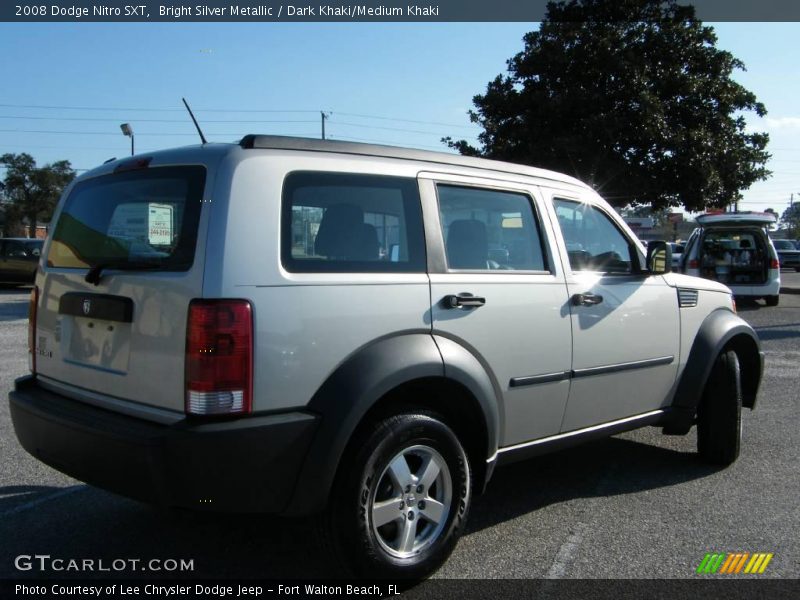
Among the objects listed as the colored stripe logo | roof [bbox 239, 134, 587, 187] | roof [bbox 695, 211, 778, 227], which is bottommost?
the colored stripe logo

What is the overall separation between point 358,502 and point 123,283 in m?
1.31

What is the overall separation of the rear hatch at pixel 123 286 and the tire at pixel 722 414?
358cm

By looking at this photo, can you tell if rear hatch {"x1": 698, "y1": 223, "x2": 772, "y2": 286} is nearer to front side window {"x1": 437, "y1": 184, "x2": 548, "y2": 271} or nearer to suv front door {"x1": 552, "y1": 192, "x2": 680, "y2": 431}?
suv front door {"x1": 552, "y1": 192, "x2": 680, "y2": 431}

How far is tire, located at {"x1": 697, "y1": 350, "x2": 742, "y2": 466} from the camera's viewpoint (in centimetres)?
483

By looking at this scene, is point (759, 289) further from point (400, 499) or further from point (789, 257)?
point (789, 257)

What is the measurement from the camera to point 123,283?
3027mm

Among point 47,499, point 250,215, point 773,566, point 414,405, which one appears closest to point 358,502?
point 414,405

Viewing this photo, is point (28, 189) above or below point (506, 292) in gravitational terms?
above

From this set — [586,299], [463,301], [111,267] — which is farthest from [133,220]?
[586,299]

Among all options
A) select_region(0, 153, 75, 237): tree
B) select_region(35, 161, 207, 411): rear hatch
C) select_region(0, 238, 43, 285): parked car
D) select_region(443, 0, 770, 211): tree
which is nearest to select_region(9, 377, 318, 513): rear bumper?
select_region(35, 161, 207, 411): rear hatch

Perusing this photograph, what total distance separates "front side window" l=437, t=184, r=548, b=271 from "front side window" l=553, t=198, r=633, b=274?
10.4 inches

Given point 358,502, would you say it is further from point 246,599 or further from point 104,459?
point 104,459

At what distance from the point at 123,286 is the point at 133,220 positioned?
0.41 metres

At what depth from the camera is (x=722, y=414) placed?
4.84m
